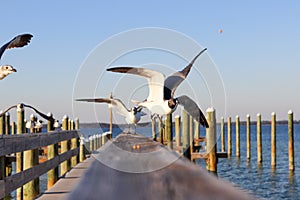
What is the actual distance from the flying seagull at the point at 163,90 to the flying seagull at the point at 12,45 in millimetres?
2198

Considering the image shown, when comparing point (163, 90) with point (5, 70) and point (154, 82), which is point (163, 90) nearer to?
point (154, 82)

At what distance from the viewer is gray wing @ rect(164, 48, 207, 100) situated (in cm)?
1305

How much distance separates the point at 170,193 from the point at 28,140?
3.40 metres

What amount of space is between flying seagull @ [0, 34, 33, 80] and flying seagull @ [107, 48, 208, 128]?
2.20 metres

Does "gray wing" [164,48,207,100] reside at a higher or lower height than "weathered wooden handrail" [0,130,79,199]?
higher

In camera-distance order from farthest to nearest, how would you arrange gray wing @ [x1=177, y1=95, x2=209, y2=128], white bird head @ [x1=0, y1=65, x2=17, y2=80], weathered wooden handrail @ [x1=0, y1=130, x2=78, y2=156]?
gray wing @ [x1=177, y1=95, x2=209, y2=128] < white bird head @ [x1=0, y1=65, x2=17, y2=80] < weathered wooden handrail @ [x1=0, y1=130, x2=78, y2=156]

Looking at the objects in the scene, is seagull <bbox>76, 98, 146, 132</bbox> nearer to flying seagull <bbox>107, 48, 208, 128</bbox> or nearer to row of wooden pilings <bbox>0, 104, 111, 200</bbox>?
row of wooden pilings <bbox>0, 104, 111, 200</bbox>

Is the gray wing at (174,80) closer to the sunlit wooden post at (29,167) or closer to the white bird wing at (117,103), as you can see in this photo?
the white bird wing at (117,103)

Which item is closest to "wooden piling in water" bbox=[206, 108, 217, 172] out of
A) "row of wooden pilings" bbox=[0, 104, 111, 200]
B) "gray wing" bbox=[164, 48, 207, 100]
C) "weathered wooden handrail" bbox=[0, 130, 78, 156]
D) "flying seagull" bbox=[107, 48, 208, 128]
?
"flying seagull" bbox=[107, 48, 208, 128]

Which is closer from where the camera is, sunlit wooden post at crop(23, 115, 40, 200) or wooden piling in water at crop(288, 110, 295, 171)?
sunlit wooden post at crop(23, 115, 40, 200)

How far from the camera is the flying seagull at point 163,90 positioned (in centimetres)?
1227

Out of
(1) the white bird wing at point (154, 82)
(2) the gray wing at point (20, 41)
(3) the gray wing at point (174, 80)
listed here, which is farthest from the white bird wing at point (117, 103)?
(2) the gray wing at point (20, 41)

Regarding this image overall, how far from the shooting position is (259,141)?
109ft

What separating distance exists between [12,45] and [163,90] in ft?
15.4
